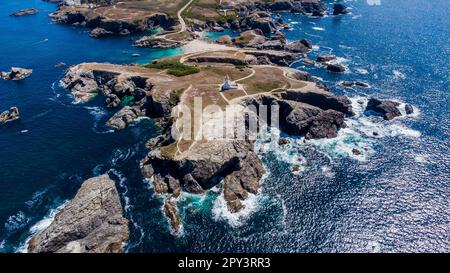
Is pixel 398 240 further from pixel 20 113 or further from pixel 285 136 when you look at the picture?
pixel 20 113

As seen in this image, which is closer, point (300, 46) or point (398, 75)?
point (398, 75)

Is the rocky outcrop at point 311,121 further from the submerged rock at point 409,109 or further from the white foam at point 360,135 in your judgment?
the submerged rock at point 409,109

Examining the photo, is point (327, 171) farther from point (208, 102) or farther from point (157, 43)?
point (157, 43)

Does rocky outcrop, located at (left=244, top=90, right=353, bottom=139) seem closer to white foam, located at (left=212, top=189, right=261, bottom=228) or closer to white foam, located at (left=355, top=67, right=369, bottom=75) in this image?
white foam, located at (left=212, top=189, right=261, bottom=228)

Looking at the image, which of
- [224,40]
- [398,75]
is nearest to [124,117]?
[224,40]

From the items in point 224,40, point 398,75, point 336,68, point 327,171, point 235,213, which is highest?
point 224,40

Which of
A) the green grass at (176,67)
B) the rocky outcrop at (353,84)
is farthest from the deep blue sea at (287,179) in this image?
the green grass at (176,67)
